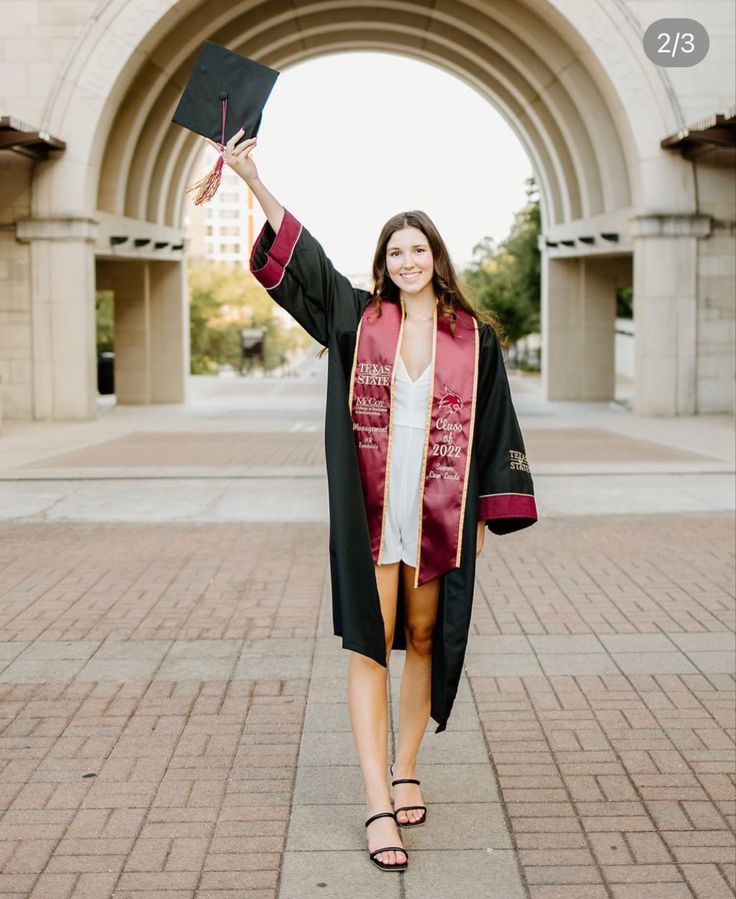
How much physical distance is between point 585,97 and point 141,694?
72.0 feet

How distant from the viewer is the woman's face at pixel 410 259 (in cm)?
399

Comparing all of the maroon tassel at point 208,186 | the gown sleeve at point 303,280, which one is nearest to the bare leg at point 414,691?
the gown sleeve at point 303,280

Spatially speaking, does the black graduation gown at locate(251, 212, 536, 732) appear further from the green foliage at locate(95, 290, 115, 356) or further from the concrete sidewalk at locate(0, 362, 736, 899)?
the green foliage at locate(95, 290, 115, 356)

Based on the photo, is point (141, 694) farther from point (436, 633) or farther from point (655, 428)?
point (655, 428)

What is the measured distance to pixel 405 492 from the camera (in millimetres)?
3998

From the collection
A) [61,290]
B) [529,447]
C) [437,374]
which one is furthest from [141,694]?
[61,290]

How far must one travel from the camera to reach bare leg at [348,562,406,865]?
13.0 ft

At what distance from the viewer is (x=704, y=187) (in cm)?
2250

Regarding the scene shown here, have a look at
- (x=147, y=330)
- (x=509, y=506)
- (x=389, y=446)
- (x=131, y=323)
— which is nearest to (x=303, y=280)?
(x=389, y=446)

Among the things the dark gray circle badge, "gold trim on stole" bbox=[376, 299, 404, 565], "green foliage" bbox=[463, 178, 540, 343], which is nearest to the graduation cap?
"gold trim on stole" bbox=[376, 299, 404, 565]

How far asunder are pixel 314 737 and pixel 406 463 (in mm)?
1571

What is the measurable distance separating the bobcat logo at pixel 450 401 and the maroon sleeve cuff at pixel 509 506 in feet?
1.10

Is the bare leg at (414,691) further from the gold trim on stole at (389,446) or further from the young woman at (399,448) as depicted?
the gold trim on stole at (389,446)

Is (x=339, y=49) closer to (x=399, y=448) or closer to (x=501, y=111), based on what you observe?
(x=501, y=111)
